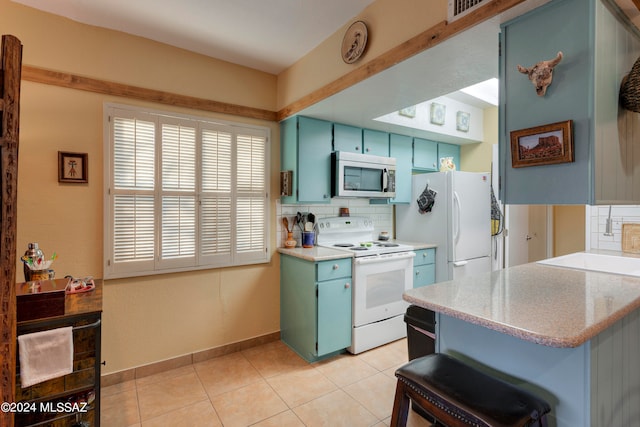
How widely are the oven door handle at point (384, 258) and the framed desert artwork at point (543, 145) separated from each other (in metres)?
1.56

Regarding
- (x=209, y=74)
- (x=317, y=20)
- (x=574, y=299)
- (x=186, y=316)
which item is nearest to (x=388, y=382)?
(x=574, y=299)

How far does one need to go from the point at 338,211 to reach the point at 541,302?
7.80 ft

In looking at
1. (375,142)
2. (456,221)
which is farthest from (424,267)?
(375,142)

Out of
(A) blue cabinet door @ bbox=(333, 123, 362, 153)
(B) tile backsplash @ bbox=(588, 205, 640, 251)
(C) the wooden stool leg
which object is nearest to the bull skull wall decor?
(C) the wooden stool leg

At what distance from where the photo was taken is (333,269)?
8.81ft

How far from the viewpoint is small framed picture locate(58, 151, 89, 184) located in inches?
83.4

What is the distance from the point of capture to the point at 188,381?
94.2 inches

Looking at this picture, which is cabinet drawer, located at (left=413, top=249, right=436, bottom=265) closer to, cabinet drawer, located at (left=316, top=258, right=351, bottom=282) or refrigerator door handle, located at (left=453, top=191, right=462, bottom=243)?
refrigerator door handle, located at (left=453, top=191, right=462, bottom=243)

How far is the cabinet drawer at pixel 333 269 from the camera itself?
2626 mm

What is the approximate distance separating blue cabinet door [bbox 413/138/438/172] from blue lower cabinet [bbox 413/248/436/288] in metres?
1.12

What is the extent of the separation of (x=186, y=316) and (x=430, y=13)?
9.19 ft

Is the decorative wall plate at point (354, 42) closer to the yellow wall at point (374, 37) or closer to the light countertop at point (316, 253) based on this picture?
the yellow wall at point (374, 37)

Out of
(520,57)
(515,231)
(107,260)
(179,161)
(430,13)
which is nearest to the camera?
(520,57)

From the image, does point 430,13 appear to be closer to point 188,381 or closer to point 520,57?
point 520,57
